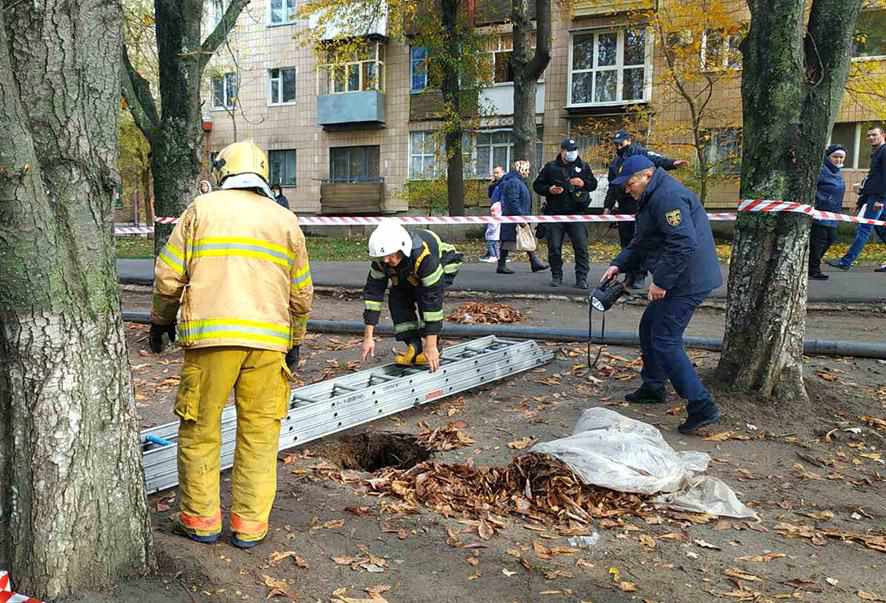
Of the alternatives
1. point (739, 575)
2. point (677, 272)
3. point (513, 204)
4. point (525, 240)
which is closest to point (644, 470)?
point (739, 575)

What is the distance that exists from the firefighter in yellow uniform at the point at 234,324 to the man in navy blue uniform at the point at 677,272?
113 inches

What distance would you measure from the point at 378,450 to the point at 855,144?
2432 cm

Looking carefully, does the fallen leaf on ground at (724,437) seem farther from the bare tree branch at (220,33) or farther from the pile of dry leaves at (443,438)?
the bare tree branch at (220,33)

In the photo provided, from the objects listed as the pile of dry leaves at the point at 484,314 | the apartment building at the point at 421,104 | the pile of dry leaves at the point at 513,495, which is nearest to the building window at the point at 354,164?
the apartment building at the point at 421,104

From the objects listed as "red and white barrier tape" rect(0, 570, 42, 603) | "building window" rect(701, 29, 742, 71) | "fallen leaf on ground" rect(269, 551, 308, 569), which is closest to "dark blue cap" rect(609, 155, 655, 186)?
"fallen leaf on ground" rect(269, 551, 308, 569)

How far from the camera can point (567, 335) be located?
27.5 feet

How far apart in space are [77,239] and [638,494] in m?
3.18

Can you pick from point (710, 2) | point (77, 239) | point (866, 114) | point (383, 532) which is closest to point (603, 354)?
point (383, 532)

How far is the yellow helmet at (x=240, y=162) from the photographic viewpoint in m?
3.72

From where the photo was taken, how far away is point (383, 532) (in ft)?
13.1

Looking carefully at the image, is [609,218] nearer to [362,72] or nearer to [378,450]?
[378,450]

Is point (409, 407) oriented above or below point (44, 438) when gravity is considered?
below

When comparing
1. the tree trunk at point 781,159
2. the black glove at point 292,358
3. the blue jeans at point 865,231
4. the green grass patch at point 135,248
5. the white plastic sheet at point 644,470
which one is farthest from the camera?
the green grass patch at point 135,248

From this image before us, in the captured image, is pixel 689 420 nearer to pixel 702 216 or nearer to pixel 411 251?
pixel 702 216
